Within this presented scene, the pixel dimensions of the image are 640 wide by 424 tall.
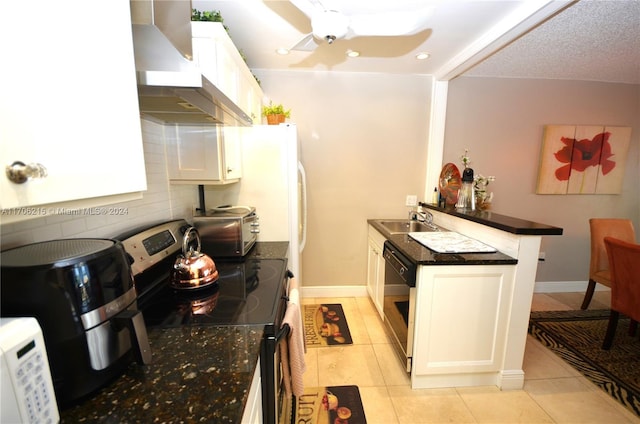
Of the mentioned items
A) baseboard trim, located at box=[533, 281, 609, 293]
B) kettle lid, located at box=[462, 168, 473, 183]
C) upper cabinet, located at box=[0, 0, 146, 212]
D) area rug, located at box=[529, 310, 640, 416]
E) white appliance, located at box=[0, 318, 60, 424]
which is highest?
upper cabinet, located at box=[0, 0, 146, 212]

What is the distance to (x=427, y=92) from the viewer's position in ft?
9.30

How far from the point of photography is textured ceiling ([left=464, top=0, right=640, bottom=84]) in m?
1.75

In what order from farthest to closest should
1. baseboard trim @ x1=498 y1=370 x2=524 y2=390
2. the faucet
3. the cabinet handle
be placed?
the faucet < baseboard trim @ x1=498 y1=370 x2=524 y2=390 < the cabinet handle

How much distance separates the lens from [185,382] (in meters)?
0.71

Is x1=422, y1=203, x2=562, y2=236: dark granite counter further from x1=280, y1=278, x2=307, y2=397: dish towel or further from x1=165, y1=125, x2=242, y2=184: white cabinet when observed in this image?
x1=165, y1=125, x2=242, y2=184: white cabinet

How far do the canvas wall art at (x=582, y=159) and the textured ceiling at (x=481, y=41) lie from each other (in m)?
0.58

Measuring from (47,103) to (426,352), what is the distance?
2097mm

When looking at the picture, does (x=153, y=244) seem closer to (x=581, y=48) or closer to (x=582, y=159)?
(x=581, y=48)

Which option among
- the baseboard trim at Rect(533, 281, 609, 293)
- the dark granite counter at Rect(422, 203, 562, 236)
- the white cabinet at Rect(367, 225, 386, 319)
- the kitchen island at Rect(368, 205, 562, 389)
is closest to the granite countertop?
the kitchen island at Rect(368, 205, 562, 389)

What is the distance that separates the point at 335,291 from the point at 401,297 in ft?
4.33

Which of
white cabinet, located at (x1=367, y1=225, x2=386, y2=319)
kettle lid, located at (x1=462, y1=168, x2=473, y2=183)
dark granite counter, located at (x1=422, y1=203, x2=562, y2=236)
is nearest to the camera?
dark granite counter, located at (x1=422, y1=203, x2=562, y2=236)

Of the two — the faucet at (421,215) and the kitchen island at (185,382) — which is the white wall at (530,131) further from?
the kitchen island at (185,382)

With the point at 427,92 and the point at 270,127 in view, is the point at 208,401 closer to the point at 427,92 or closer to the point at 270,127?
the point at 270,127

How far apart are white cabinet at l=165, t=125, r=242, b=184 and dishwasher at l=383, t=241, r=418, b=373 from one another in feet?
4.31
